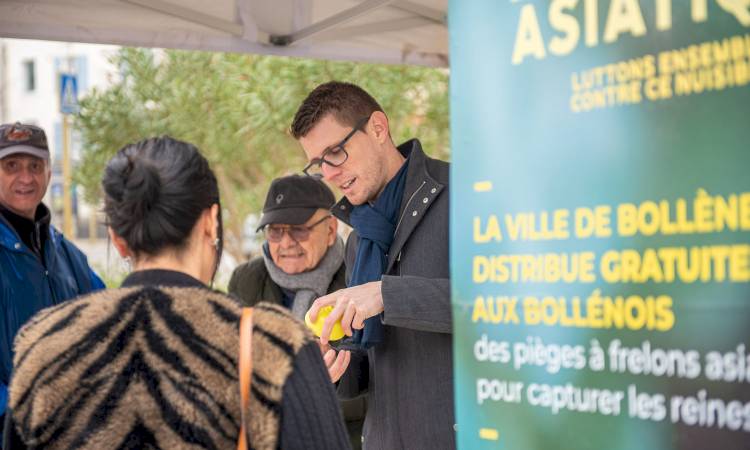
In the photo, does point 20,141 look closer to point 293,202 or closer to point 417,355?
point 293,202

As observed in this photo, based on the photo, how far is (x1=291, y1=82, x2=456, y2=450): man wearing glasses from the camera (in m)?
2.54

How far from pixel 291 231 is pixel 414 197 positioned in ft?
5.36

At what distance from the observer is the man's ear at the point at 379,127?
3.12 metres

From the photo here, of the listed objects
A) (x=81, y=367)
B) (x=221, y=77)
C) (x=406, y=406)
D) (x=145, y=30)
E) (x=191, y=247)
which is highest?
(x=221, y=77)

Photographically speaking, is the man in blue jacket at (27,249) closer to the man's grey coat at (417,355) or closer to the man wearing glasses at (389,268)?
the man wearing glasses at (389,268)

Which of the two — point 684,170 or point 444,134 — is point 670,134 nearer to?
point 684,170

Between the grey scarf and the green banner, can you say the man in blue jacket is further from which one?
the green banner

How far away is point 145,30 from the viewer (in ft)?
13.7

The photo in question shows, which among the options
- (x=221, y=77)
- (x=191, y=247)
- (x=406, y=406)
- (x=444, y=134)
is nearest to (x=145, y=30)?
(x=406, y=406)

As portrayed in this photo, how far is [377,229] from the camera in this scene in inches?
115

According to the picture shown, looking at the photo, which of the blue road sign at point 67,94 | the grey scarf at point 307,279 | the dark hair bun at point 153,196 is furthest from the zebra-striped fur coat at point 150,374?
the blue road sign at point 67,94

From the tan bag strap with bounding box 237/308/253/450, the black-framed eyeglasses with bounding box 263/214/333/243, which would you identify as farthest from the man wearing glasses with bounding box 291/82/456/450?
the black-framed eyeglasses with bounding box 263/214/333/243

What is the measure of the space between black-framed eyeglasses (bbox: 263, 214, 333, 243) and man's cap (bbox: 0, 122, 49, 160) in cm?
112

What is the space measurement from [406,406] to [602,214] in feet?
4.94
